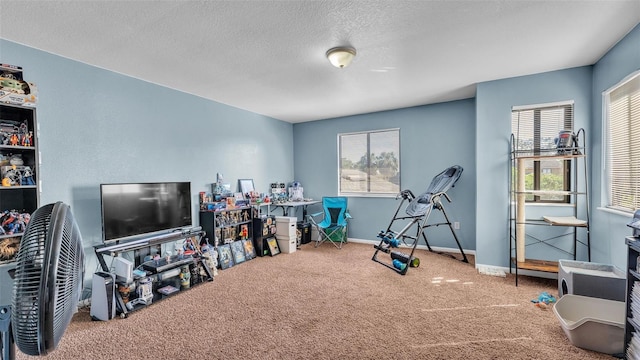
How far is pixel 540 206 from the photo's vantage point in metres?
3.51

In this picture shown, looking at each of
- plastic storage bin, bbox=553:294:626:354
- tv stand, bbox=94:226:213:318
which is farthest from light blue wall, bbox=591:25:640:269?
tv stand, bbox=94:226:213:318

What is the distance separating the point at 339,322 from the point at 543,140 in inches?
133

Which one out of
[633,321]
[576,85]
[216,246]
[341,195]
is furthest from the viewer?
[341,195]

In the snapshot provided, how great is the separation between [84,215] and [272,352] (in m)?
2.43

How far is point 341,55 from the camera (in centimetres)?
268

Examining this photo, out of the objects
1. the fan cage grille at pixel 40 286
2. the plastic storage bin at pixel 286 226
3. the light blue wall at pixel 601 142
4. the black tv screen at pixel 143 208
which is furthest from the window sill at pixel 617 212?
the black tv screen at pixel 143 208

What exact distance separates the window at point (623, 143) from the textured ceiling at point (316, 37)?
51cm

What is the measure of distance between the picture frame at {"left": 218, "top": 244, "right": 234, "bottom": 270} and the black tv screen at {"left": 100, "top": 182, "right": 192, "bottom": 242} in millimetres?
635

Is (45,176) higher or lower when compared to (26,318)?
higher

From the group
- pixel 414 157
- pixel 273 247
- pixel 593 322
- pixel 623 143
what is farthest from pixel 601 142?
pixel 273 247

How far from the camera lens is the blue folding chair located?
516 cm

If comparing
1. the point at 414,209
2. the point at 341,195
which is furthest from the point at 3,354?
the point at 341,195

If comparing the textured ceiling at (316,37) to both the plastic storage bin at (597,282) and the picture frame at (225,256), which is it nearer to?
the plastic storage bin at (597,282)

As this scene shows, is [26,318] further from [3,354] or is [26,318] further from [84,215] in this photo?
[84,215]
